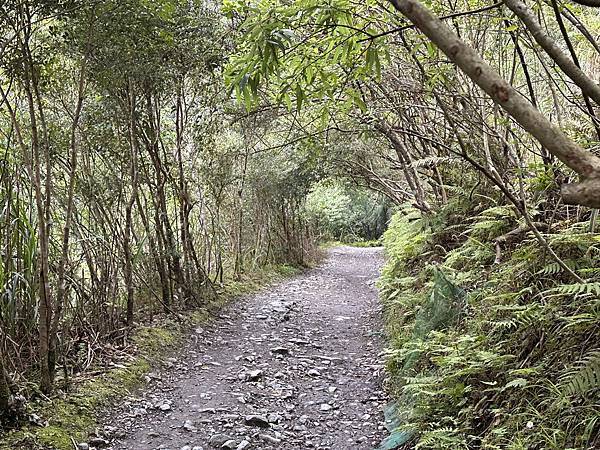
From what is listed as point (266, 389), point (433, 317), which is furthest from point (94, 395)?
point (433, 317)

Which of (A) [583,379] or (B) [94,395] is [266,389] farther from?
(A) [583,379]

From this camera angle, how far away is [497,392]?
141 inches

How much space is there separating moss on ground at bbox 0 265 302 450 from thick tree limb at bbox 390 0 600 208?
392cm

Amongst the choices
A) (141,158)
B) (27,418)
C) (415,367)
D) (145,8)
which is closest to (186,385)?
(27,418)

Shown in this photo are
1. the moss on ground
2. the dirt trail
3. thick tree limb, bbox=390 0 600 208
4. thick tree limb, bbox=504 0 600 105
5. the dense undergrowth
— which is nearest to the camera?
thick tree limb, bbox=390 0 600 208

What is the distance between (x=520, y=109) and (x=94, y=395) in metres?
4.76

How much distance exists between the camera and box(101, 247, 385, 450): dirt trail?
4559 mm

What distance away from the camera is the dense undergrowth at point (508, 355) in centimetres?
299

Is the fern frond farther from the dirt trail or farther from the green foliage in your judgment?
the green foliage

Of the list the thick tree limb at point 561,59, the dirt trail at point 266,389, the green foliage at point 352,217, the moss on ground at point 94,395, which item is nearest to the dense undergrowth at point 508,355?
the dirt trail at point 266,389

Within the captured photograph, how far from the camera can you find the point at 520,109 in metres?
1.26

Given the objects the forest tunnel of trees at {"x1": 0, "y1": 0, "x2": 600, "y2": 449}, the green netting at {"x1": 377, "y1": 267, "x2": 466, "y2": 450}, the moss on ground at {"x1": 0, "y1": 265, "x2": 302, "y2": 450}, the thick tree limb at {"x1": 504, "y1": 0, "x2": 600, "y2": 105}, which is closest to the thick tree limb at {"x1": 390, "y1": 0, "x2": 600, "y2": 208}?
the forest tunnel of trees at {"x1": 0, "y1": 0, "x2": 600, "y2": 449}

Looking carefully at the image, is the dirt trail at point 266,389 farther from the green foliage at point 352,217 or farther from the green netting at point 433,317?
A: the green foliage at point 352,217

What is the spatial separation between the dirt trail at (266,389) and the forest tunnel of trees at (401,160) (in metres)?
0.54
